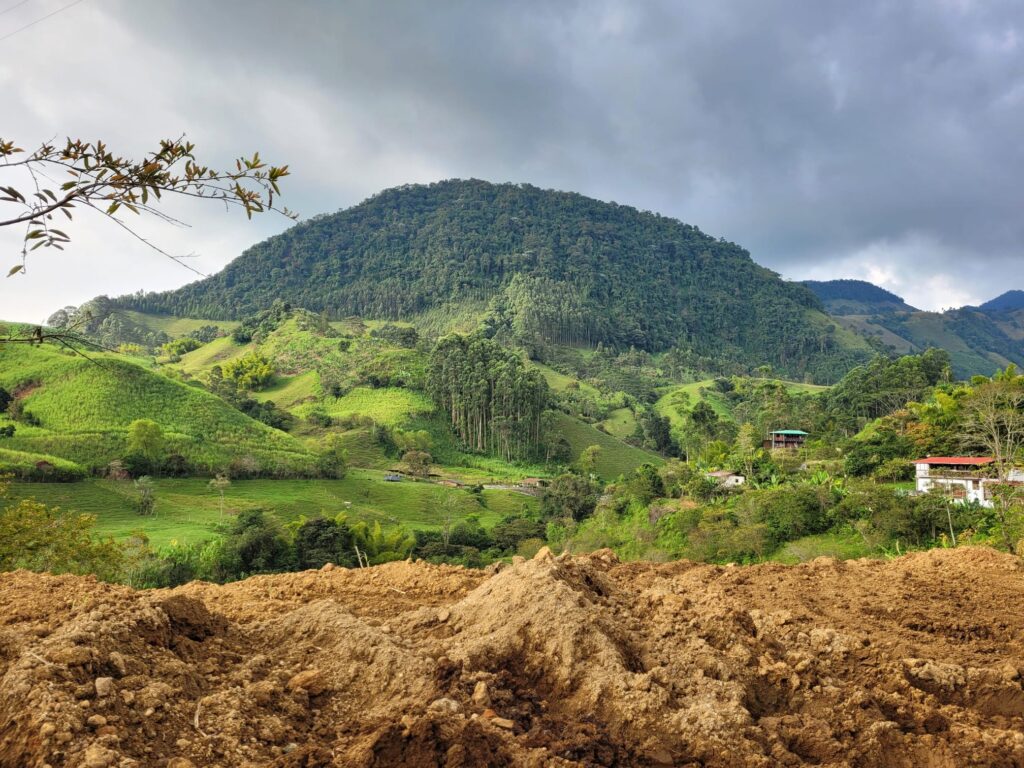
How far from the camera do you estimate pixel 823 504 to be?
2938 cm

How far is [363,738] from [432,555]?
28182 millimetres

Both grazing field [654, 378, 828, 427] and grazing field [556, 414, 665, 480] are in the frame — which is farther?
grazing field [654, 378, 828, 427]

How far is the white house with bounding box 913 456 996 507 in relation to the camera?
2770 centimetres

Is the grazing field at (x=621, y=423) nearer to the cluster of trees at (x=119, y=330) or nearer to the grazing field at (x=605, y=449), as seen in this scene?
the grazing field at (x=605, y=449)

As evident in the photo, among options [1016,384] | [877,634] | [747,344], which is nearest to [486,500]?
[1016,384]

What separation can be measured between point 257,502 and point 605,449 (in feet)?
132

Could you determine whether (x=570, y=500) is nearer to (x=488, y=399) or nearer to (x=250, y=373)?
(x=488, y=399)

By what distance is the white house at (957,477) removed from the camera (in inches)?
1091

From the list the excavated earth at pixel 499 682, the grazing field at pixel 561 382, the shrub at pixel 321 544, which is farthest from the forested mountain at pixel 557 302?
the excavated earth at pixel 499 682

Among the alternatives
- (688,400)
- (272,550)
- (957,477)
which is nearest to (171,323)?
(688,400)

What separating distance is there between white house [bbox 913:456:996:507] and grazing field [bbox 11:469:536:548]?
77.2 ft

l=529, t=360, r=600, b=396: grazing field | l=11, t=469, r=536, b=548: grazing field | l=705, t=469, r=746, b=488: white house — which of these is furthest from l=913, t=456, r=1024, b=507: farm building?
l=529, t=360, r=600, b=396: grazing field

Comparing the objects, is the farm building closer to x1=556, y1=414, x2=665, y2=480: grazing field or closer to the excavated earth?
the excavated earth

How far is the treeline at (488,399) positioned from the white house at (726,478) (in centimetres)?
2600
